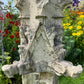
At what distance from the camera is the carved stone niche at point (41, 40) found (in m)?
0.98

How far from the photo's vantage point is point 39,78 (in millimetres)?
1235

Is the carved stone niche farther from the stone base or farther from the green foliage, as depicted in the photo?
the green foliage

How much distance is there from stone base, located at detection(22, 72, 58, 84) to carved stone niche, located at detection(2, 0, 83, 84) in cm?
14

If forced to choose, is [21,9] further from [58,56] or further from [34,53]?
[58,56]

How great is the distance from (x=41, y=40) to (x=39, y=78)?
1.39 feet

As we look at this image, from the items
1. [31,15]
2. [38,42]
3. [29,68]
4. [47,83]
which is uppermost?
[31,15]

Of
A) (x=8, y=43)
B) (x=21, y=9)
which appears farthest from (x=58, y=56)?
(x=8, y=43)

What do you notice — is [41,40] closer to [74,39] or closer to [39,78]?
[39,78]

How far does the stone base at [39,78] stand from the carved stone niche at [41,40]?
0.14 metres

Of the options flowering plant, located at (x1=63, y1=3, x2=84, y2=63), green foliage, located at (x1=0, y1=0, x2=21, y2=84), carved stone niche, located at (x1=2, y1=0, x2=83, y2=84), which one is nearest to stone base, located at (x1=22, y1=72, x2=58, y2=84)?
carved stone niche, located at (x1=2, y1=0, x2=83, y2=84)

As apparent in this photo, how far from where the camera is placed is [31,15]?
40.4 inches

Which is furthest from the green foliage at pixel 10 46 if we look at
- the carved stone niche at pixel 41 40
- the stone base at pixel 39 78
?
the carved stone niche at pixel 41 40

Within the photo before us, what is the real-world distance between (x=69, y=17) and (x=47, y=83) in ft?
11.0

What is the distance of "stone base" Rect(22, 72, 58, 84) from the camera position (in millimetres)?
1205
